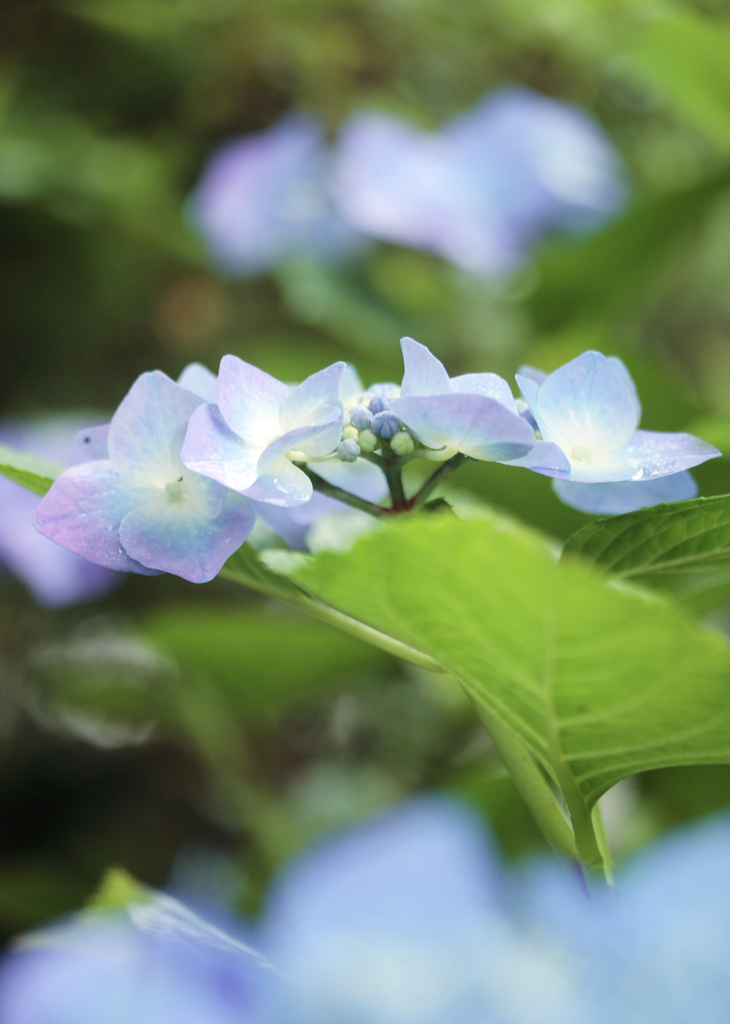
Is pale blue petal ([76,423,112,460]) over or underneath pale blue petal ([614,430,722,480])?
underneath

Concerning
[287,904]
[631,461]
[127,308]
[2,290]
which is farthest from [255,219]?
[287,904]

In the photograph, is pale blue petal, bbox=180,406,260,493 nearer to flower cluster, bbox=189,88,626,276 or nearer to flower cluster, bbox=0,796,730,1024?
flower cluster, bbox=0,796,730,1024

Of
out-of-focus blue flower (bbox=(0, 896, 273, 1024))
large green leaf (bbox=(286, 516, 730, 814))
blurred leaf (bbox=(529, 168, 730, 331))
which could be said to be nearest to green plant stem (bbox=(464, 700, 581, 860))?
large green leaf (bbox=(286, 516, 730, 814))

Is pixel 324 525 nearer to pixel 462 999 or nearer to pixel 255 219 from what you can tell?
pixel 462 999

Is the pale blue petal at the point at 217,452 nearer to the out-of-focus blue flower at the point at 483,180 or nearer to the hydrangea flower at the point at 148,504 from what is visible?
the hydrangea flower at the point at 148,504

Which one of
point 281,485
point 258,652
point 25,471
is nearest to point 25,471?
point 25,471

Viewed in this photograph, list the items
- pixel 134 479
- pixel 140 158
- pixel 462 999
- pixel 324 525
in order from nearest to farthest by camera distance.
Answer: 1. pixel 462 999
2. pixel 134 479
3. pixel 324 525
4. pixel 140 158

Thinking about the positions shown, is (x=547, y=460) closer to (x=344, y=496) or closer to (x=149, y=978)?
(x=344, y=496)

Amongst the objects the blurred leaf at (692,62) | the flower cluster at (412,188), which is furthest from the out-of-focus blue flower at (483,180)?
the blurred leaf at (692,62)
